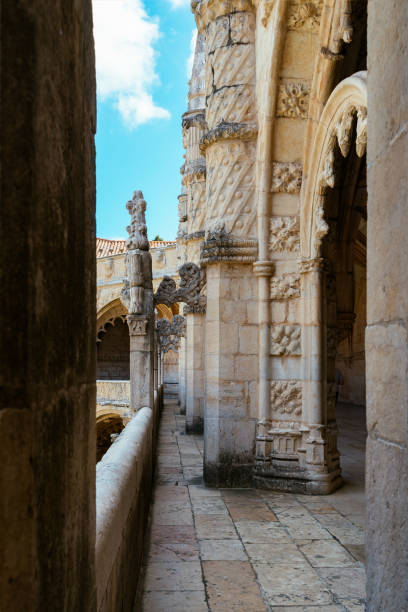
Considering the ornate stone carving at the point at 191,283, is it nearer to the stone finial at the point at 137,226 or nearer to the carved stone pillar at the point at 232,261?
the carved stone pillar at the point at 232,261

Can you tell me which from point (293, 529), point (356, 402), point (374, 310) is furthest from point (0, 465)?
point (356, 402)

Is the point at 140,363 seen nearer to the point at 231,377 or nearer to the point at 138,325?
the point at 138,325

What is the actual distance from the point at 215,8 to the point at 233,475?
5174 mm

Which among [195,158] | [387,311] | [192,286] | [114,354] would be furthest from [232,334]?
[114,354]

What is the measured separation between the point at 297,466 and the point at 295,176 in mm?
3026

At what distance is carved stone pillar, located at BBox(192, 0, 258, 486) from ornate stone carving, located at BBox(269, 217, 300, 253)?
0.72 ft

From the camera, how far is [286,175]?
610 centimetres

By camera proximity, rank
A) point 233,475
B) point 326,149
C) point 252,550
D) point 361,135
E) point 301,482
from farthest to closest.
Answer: point 233,475 < point 301,482 < point 326,149 < point 252,550 < point 361,135

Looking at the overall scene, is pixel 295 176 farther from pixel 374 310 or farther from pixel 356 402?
pixel 356 402

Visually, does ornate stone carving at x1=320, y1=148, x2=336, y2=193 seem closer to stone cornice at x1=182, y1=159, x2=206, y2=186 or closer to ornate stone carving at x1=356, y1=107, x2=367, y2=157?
ornate stone carving at x1=356, y1=107, x2=367, y2=157

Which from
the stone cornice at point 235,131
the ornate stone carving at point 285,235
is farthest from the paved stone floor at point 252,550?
the stone cornice at point 235,131

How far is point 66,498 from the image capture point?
1004mm

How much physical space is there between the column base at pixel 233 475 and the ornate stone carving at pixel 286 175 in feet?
9.79

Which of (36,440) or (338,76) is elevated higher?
(338,76)
